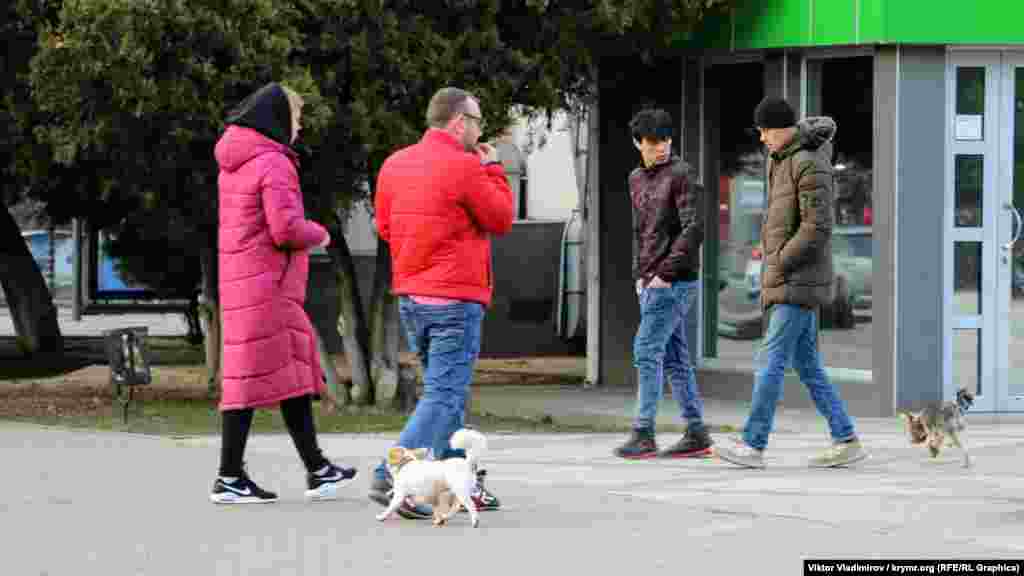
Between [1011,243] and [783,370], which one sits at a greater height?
[1011,243]

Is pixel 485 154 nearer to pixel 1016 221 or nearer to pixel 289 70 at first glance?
pixel 289 70

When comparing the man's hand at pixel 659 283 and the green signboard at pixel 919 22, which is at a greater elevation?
the green signboard at pixel 919 22

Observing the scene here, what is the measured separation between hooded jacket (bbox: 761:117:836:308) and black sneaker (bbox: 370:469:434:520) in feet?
8.69

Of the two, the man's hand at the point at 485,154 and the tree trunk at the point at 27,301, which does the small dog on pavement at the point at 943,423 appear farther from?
the tree trunk at the point at 27,301

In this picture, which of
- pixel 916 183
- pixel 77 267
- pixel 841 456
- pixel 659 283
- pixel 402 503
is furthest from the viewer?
pixel 77 267

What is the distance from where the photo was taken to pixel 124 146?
A: 540 inches

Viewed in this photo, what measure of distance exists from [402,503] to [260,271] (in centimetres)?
124

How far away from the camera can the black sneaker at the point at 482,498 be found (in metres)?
8.78

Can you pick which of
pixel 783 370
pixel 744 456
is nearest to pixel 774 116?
pixel 783 370

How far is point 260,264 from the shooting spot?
29.5ft

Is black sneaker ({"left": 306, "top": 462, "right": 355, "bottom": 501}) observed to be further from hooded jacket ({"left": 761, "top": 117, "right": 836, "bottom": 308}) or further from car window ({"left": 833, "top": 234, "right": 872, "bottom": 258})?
car window ({"left": 833, "top": 234, "right": 872, "bottom": 258})

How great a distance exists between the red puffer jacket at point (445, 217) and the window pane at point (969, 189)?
670 centimetres

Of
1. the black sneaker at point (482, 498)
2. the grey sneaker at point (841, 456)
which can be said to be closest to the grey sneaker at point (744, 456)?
the grey sneaker at point (841, 456)

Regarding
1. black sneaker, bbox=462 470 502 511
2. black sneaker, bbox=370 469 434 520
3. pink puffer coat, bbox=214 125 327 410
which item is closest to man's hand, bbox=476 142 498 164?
pink puffer coat, bbox=214 125 327 410
